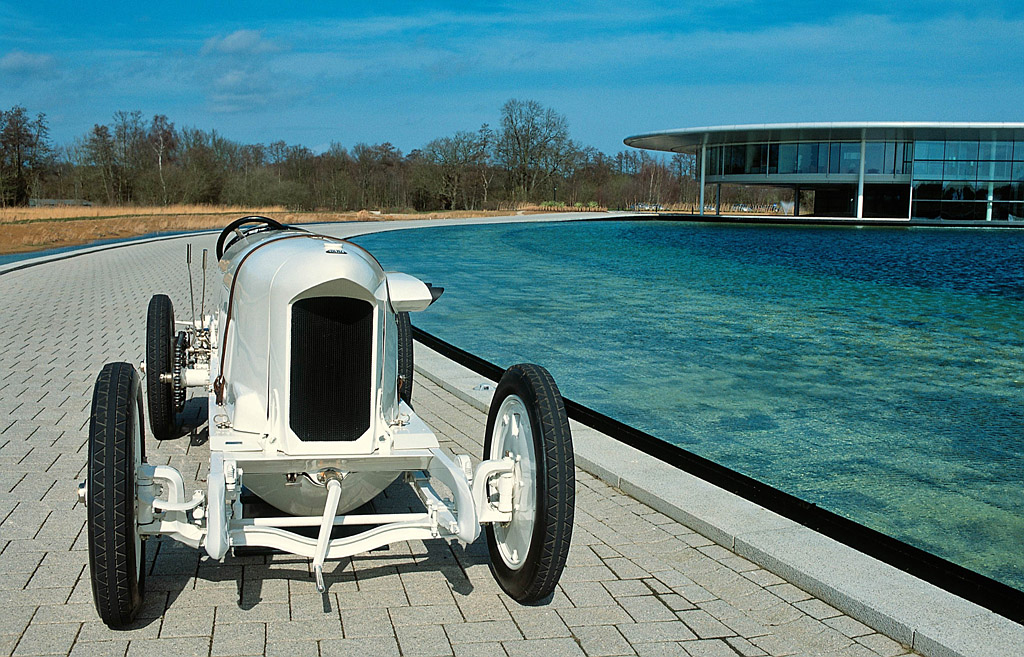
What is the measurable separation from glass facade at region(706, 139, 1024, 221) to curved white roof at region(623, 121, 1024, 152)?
0.63 metres

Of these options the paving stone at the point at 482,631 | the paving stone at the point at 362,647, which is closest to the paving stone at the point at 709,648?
the paving stone at the point at 482,631

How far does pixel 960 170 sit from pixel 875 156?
4809mm

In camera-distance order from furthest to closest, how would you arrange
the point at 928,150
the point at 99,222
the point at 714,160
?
the point at 714,160
the point at 928,150
the point at 99,222

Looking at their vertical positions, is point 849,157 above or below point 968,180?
above

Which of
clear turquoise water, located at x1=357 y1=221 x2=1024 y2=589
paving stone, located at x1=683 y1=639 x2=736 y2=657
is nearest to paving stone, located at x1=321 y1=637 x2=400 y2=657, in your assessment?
paving stone, located at x1=683 y1=639 x2=736 y2=657

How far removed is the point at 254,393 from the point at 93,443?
84 centimetres

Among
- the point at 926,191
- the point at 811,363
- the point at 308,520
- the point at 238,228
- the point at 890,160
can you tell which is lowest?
the point at 811,363

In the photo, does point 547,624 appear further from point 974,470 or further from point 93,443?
point 974,470

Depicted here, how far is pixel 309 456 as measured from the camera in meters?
3.72

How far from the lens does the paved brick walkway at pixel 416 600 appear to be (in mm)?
3344

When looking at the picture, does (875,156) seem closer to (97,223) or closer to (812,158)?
(812,158)

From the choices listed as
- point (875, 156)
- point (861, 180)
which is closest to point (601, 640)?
point (861, 180)

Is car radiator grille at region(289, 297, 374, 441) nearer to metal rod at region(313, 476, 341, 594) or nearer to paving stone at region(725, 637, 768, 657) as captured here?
metal rod at region(313, 476, 341, 594)

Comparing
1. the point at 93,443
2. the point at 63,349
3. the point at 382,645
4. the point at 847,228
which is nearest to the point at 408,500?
the point at 382,645
